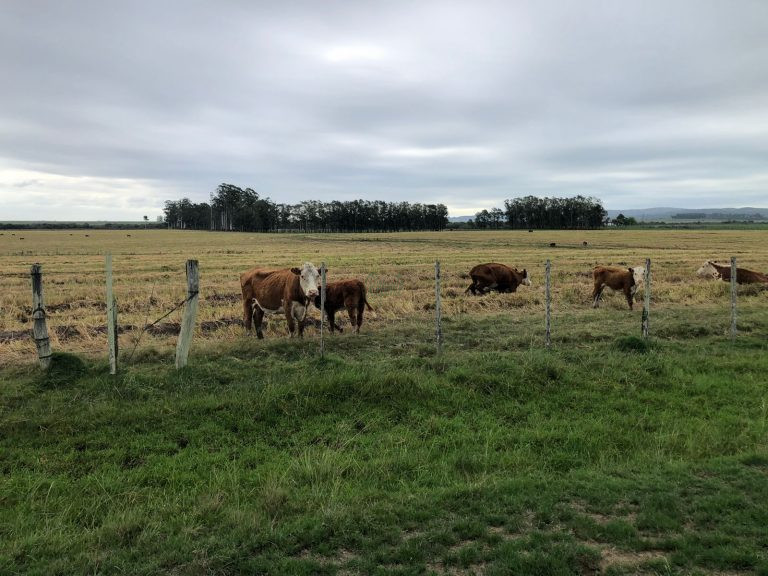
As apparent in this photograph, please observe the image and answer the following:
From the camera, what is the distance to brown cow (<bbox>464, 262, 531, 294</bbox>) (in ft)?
63.5

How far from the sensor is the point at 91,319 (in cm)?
1392

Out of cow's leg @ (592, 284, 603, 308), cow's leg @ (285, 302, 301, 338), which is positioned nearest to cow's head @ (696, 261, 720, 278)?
cow's leg @ (592, 284, 603, 308)

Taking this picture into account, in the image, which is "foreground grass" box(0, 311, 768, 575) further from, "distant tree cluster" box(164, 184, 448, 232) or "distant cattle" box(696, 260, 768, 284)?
"distant tree cluster" box(164, 184, 448, 232)

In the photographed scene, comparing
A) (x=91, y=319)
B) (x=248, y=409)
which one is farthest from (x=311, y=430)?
(x=91, y=319)

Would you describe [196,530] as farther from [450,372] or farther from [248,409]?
[450,372]

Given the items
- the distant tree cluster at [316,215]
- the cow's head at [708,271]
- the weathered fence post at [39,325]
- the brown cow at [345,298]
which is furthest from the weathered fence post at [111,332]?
the distant tree cluster at [316,215]

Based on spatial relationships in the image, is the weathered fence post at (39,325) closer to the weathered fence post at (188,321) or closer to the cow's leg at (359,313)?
the weathered fence post at (188,321)

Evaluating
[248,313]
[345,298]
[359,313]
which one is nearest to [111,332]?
[248,313]

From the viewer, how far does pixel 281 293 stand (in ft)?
38.9

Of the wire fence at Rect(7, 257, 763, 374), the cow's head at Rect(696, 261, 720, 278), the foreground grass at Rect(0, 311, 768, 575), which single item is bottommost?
the foreground grass at Rect(0, 311, 768, 575)

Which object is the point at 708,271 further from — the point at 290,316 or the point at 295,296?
the point at 290,316

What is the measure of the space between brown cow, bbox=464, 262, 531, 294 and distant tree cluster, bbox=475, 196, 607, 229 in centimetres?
12715

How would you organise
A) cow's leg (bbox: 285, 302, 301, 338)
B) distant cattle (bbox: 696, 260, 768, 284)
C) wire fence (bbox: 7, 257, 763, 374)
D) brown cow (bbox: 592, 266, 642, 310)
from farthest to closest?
distant cattle (bbox: 696, 260, 768, 284) → brown cow (bbox: 592, 266, 642, 310) → cow's leg (bbox: 285, 302, 301, 338) → wire fence (bbox: 7, 257, 763, 374)

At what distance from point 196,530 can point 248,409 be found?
2.71 meters
